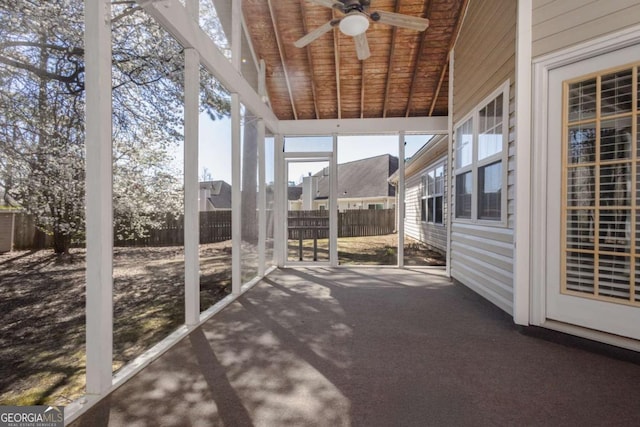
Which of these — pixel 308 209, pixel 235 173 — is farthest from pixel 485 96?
pixel 308 209

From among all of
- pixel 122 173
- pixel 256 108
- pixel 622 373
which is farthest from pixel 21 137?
pixel 622 373

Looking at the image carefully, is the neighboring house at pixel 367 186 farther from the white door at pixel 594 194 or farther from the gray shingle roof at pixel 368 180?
the white door at pixel 594 194

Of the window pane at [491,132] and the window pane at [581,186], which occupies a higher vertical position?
the window pane at [491,132]

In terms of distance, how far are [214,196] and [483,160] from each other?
3286mm

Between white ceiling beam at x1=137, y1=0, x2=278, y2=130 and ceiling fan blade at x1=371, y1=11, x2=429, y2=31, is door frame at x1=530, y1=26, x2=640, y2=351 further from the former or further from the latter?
white ceiling beam at x1=137, y1=0, x2=278, y2=130

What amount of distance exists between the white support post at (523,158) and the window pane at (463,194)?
150cm

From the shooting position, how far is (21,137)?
1612 mm

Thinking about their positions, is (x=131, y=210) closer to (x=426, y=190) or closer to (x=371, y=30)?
(x=371, y=30)

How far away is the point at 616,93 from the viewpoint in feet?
8.36

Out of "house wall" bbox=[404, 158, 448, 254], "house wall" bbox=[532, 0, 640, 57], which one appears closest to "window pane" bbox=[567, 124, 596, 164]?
"house wall" bbox=[532, 0, 640, 57]

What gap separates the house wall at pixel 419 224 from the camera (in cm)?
787

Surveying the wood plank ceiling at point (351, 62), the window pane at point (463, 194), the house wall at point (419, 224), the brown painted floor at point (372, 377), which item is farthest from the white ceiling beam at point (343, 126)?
the brown painted floor at point (372, 377)

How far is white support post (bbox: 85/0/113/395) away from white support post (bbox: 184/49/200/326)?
3.30 feet

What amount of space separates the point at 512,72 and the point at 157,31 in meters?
3.30
